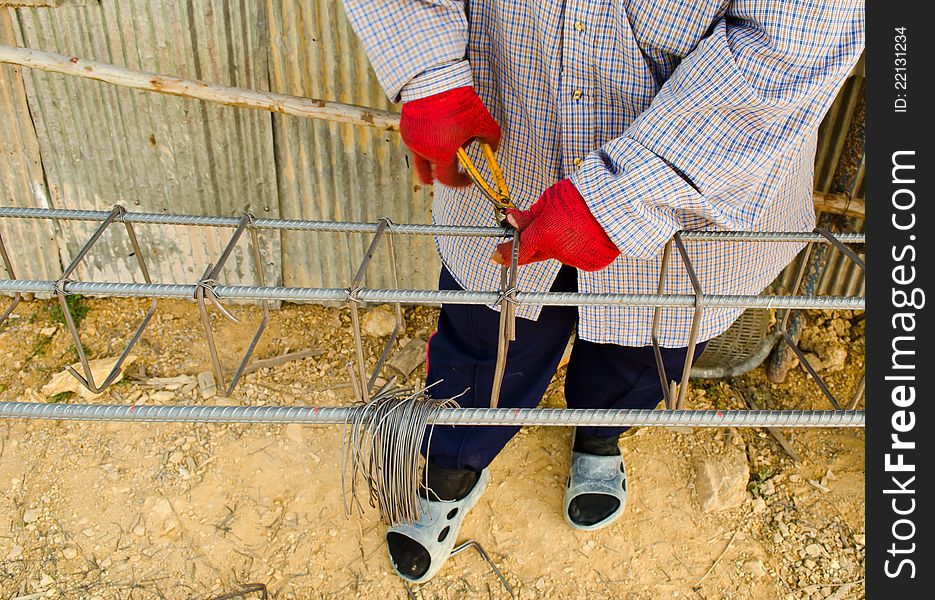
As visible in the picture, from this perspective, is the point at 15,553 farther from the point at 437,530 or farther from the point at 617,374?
the point at 617,374

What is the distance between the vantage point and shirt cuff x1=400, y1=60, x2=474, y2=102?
1483mm

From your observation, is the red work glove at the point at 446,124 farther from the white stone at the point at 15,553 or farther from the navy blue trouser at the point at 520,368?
the white stone at the point at 15,553

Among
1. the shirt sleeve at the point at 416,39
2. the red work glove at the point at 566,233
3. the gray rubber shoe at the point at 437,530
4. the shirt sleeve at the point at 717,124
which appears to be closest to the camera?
the shirt sleeve at the point at 717,124

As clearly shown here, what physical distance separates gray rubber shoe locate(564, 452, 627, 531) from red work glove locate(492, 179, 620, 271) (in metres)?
1.03

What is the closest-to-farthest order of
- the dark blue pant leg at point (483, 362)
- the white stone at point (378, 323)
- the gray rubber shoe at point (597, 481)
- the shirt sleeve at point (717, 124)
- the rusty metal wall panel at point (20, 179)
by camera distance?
the shirt sleeve at point (717, 124)
the dark blue pant leg at point (483, 362)
the gray rubber shoe at point (597, 481)
the rusty metal wall panel at point (20, 179)
the white stone at point (378, 323)

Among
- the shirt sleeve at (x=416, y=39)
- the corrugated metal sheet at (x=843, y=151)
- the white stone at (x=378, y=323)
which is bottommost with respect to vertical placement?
the white stone at (x=378, y=323)

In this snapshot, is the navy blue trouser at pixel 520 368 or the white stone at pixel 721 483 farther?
the white stone at pixel 721 483

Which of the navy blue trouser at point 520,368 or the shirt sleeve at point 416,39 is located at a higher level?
the shirt sleeve at point 416,39

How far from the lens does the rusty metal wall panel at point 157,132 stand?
227 centimetres

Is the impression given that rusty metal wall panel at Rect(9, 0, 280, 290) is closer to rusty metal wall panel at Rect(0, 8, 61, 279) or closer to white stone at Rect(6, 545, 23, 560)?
rusty metal wall panel at Rect(0, 8, 61, 279)

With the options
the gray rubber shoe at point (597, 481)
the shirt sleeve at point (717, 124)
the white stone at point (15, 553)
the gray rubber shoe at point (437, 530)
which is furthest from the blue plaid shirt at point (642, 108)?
the white stone at point (15, 553)

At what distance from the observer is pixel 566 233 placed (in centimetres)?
131
